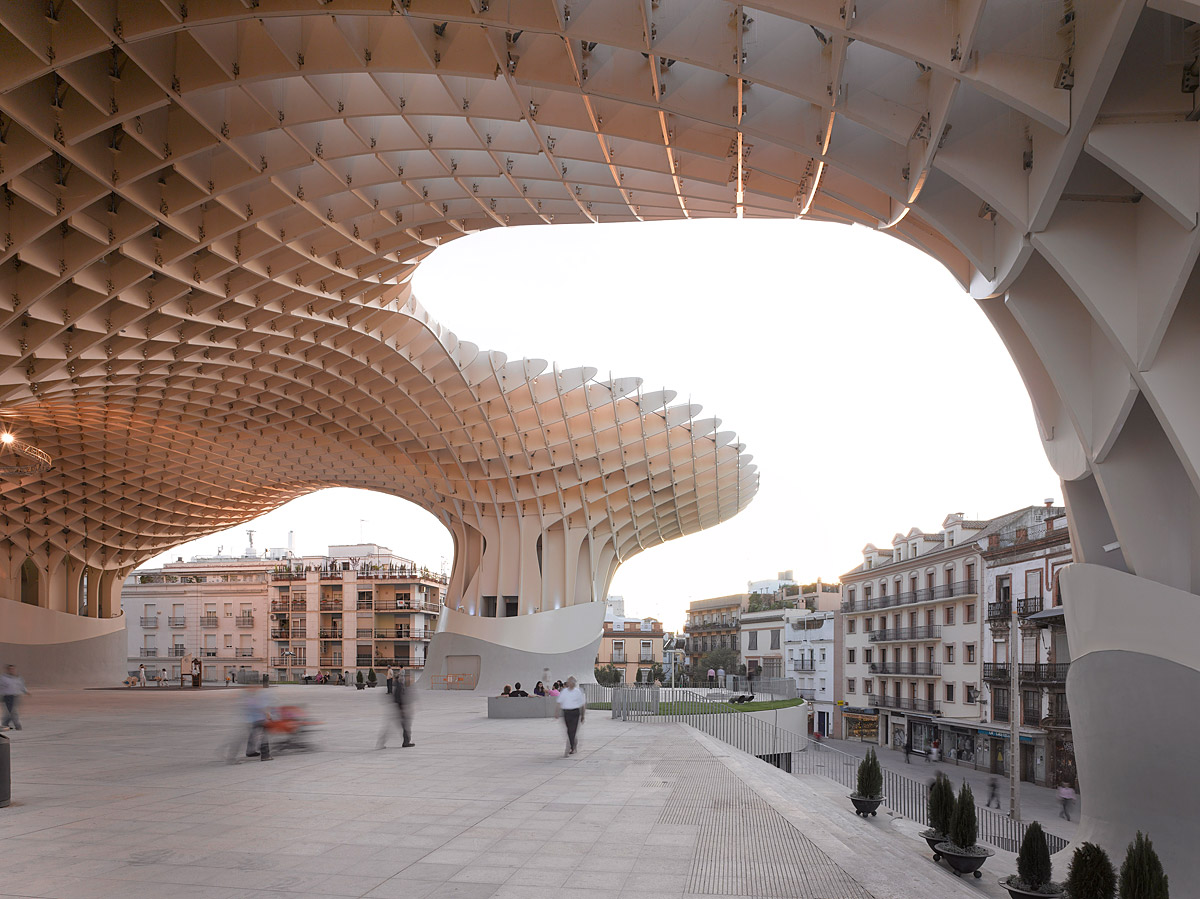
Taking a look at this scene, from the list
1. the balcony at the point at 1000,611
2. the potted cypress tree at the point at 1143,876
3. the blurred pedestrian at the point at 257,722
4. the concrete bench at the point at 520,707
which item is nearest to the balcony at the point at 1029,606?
the balcony at the point at 1000,611

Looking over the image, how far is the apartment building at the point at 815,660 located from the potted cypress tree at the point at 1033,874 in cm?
6690

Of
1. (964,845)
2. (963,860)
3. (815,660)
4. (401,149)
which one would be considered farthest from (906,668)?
(963,860)

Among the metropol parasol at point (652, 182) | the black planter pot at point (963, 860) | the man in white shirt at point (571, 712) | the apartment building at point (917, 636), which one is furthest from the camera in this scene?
the apartment building at point (917, 636)

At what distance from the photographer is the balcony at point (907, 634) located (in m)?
57.1

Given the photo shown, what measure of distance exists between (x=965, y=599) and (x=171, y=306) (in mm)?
44217

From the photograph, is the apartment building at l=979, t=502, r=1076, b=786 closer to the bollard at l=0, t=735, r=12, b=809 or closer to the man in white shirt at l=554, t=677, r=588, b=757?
the man in white shirt at l=554, t=677, r=588, b=757

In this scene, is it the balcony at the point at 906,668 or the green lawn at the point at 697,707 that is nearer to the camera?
the green lawn at the point at 697,707

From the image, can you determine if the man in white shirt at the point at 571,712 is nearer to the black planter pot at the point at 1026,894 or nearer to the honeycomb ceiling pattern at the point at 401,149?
the black planter pot at the point at 1026,894

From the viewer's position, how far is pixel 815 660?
8331 centimetres

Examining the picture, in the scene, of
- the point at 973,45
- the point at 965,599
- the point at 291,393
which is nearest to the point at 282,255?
the point at 291,393

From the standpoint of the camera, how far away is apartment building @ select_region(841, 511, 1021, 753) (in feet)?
174

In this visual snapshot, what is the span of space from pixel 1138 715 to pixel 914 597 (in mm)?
51212

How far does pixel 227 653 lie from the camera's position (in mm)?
98750

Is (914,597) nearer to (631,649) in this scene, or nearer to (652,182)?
(652,182)
